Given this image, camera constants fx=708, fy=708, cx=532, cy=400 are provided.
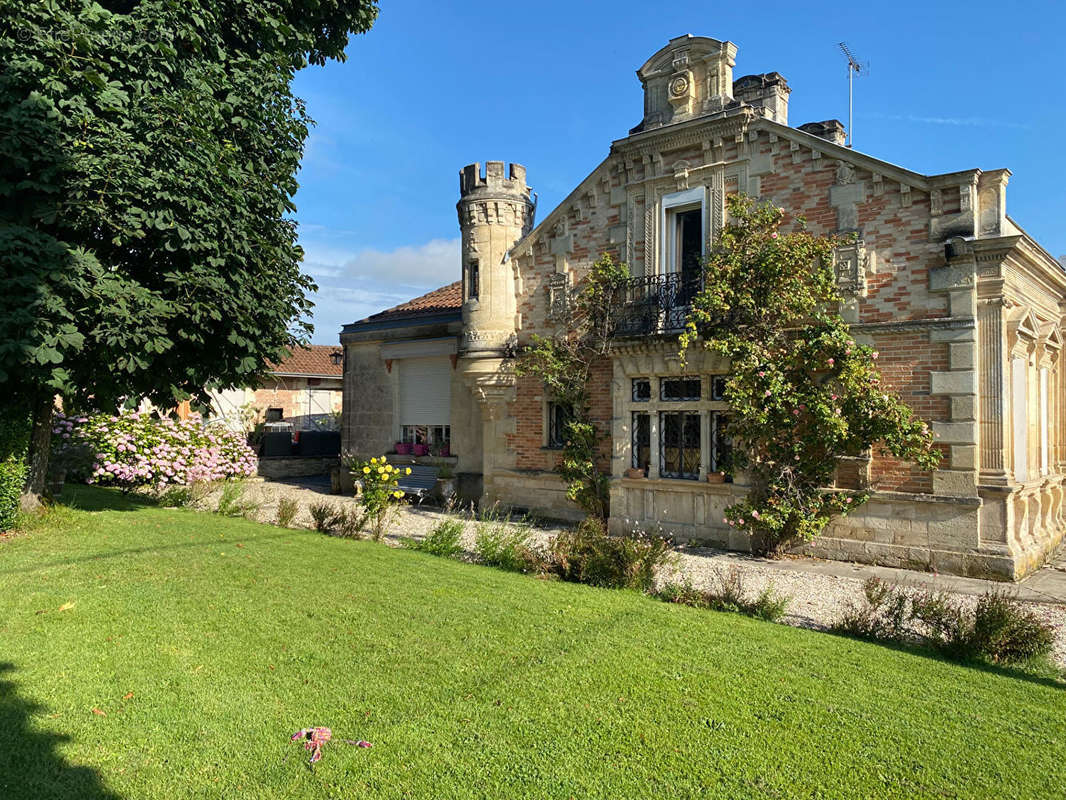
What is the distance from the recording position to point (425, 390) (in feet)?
Result: 56.1

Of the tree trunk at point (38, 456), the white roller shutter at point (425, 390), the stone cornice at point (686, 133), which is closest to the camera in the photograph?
the tree trunk at point (38, 456)

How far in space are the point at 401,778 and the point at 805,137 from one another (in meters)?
10.6

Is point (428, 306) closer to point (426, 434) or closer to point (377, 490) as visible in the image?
point (426, 434)

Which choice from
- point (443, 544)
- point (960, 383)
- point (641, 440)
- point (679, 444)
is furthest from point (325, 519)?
point (960, 383)

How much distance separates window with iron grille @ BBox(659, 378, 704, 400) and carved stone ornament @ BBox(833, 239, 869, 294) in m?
2.70

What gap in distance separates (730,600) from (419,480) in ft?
33.7

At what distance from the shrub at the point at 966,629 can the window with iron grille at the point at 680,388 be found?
5.49m

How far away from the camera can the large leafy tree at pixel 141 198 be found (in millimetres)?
7914

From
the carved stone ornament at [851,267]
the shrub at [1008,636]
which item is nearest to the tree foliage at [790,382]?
the carved stone ornament at [851,267]

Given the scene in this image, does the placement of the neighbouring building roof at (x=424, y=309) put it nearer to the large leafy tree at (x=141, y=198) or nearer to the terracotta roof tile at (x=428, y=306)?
the terracotta roof tile at (x=428, y=306)

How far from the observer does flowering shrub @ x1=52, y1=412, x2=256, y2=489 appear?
46.8ft

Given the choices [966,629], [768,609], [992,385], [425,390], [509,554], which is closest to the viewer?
[966,629]

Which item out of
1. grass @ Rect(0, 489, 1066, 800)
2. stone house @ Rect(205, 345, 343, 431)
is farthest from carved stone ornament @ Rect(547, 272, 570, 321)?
stone house @ Rect(205, 345, 343, 431)

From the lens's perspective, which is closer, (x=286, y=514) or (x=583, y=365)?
(x=286, y=514)
